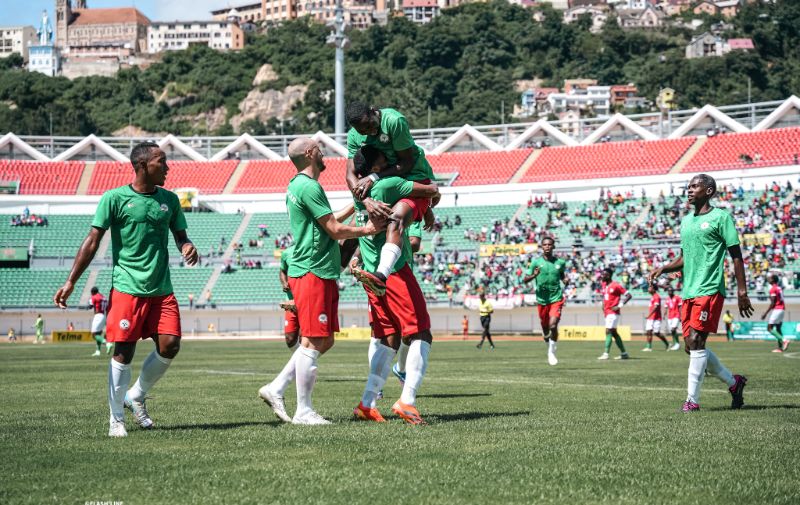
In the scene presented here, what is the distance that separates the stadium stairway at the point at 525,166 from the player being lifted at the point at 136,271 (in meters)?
63.2

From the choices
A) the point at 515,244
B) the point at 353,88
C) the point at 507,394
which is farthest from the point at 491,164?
the point at 353,88

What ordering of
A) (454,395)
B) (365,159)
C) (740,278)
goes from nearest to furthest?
(365,159) < (740,278) < (454,395)

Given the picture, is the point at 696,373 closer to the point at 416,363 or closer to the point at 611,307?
the point at 416,363

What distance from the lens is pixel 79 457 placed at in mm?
7664

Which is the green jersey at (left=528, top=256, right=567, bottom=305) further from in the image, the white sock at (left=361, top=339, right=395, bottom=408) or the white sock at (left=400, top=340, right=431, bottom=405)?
the white sock at (left=400, top=340, right=431, bottom=405)

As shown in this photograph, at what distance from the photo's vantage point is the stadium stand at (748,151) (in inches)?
2530

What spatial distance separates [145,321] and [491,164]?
6681cm

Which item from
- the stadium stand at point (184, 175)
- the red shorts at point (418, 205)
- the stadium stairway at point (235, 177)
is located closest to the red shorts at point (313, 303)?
the red shorts at point (418, 205)

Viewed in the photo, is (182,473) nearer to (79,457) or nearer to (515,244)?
(79,457)

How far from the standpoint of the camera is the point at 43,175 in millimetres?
77875

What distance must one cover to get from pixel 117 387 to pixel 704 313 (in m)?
6.14

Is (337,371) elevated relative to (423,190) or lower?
lower

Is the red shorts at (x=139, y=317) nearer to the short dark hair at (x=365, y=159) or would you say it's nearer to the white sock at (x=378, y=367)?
the white sock at (x=378, y=367)

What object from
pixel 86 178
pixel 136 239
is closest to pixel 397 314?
pixel 136 239
